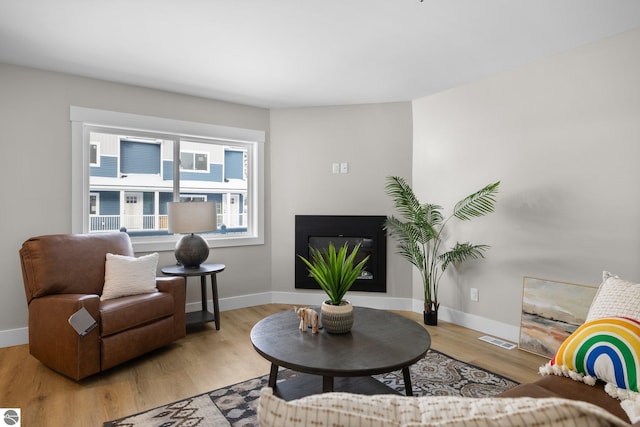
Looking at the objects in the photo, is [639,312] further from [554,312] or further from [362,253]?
[362,253]

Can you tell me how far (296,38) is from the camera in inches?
105

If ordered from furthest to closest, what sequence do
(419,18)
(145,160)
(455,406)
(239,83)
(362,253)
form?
(362,253)
(145,160)
(239,83)
(419,18)
(455,406)

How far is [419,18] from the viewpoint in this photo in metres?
2.38

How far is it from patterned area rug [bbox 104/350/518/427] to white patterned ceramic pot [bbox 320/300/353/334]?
2.06 feet

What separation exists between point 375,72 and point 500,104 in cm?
120

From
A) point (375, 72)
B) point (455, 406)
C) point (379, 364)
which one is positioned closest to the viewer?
point (455, 406)

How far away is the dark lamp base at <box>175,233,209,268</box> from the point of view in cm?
348

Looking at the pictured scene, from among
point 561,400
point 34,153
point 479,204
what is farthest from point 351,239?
point 561,400

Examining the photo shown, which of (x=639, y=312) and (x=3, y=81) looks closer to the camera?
→ (x=639, y=312)

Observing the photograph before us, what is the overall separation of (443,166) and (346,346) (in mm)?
2603

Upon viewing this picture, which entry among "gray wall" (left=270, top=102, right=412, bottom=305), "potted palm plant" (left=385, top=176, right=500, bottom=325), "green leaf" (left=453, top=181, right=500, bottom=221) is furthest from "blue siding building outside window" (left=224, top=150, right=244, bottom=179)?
"green leaf" (left=453, top=181, right=500, bottom=221)

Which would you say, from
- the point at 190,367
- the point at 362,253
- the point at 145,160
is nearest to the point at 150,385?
the point at 190,367

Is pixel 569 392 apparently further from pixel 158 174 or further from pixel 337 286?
pixel 158 174

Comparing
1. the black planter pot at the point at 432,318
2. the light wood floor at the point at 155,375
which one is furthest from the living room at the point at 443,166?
the light wood floor at the point at 155,375
